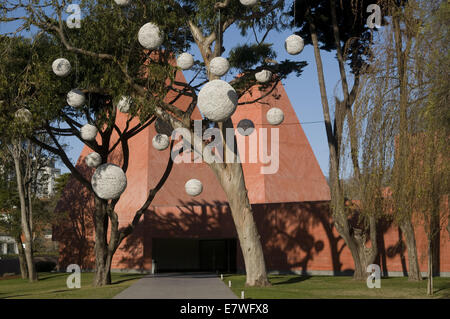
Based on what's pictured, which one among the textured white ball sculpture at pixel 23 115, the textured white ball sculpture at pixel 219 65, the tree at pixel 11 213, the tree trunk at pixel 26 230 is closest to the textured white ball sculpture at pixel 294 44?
the textured white ball sculpture at pixel 219 65

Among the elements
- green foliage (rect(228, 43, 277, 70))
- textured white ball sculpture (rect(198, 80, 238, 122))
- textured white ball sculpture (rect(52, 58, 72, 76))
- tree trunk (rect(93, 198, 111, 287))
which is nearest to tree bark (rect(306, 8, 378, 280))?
green foliage (rect(228, 43, 277, 70))

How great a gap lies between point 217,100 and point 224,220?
2033cm

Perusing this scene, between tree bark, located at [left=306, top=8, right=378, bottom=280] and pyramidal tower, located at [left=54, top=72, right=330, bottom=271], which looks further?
pyramidal tower, located at [left=54, top=72, right=330, bottom=271]

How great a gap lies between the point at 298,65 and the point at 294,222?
477 inches

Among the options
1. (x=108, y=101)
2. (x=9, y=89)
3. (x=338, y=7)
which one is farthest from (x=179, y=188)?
(x=9, y=89)

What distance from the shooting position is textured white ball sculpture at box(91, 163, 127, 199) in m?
12.5

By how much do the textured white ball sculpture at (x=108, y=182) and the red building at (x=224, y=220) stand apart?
16.6 meters

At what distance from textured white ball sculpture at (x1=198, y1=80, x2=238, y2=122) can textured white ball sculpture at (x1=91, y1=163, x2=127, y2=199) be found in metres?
3.24

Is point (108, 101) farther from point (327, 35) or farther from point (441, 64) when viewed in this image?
point (441, 64)

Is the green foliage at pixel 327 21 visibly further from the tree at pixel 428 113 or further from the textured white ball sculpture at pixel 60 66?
the textured white ball sculpture at pixel 60 66

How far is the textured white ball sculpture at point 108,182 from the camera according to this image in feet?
40.9

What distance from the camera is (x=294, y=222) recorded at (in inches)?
1112

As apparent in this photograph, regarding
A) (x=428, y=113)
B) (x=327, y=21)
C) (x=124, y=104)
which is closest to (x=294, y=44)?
(x=428, y=113)

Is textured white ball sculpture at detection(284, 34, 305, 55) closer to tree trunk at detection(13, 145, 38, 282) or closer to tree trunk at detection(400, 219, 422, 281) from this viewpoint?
tree trunk at detection(400, 219, 422, 281)
